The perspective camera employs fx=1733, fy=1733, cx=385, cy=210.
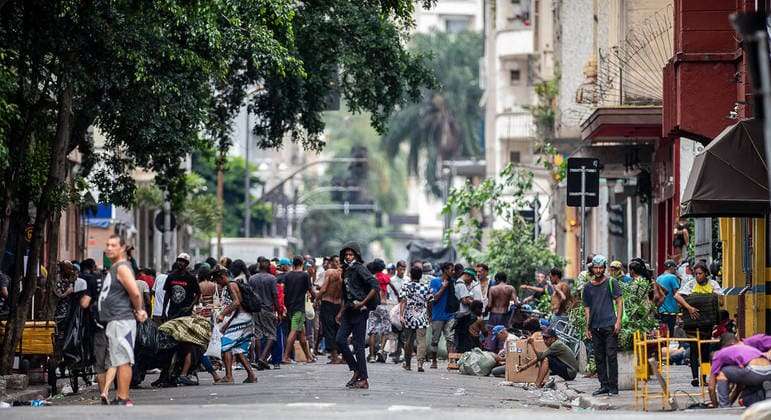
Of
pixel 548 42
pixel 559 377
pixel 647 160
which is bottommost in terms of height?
pixel 559 377

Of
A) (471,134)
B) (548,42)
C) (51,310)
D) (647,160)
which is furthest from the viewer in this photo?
(471,134)

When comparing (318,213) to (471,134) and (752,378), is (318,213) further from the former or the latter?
(752,378)

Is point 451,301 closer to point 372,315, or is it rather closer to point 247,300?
point 372,315

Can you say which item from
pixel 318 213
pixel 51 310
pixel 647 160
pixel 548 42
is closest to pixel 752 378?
pixel 51 310

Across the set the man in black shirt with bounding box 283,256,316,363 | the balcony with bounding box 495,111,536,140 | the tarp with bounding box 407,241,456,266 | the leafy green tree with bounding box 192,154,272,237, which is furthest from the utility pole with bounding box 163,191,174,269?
the leafy green tree with bounding box 192,154,272,237

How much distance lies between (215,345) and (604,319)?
546 cm

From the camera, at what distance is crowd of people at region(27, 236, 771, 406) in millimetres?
17422

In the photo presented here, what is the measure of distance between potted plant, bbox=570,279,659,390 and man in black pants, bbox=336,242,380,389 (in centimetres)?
322

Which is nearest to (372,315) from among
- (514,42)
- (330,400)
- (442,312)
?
(442,312)

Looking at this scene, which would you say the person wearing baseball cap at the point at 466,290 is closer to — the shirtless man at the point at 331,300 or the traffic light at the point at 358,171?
the shirtless man at the point at 331,300

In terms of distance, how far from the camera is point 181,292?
23969mm

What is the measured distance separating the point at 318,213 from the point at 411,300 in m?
89.7

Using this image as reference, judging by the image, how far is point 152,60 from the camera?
2356 cm

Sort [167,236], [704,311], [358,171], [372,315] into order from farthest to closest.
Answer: [358,171], [167,236], [372,315], [704,311]
